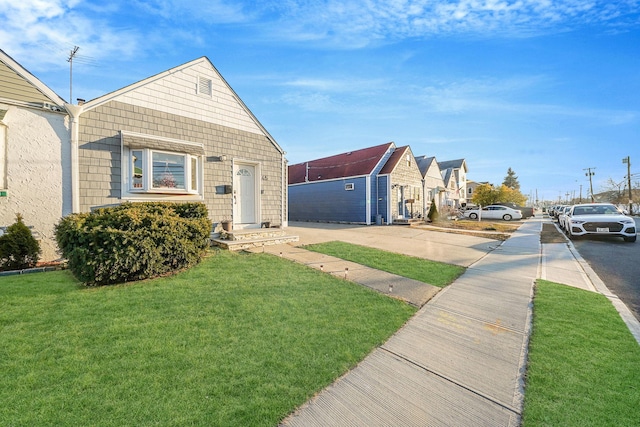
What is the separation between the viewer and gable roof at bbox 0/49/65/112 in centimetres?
605

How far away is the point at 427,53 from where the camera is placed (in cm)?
943

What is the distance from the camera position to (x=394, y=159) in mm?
19141

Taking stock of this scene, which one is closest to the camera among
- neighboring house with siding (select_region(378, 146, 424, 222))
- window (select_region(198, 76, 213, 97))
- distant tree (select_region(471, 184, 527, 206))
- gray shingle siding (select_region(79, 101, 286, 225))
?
gray shingle siding (select_region(79, 101, 286, 225))

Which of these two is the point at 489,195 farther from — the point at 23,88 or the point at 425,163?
the point at 23,88

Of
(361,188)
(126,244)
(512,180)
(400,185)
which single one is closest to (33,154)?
(126,244)

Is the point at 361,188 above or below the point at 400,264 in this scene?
above

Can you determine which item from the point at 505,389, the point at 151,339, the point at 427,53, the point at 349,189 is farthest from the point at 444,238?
the point at 151,339

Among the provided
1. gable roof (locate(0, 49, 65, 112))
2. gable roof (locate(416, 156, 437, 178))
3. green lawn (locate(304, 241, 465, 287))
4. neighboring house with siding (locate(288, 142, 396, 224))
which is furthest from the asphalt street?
gable roof (locate(416, 156, 437, 178))

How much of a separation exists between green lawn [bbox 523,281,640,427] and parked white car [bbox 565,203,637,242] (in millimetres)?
9645

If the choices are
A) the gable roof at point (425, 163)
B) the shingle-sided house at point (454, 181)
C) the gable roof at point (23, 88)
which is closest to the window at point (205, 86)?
the gable roof at point (23, 88)

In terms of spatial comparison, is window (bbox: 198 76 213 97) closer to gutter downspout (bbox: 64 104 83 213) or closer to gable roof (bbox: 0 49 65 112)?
gutter downspout (bbox: 64 104 83 213)

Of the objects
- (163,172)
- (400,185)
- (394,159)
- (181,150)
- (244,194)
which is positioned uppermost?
(394,159)

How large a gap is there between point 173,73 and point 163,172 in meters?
3.15

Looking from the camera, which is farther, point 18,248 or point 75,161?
point 75,161
